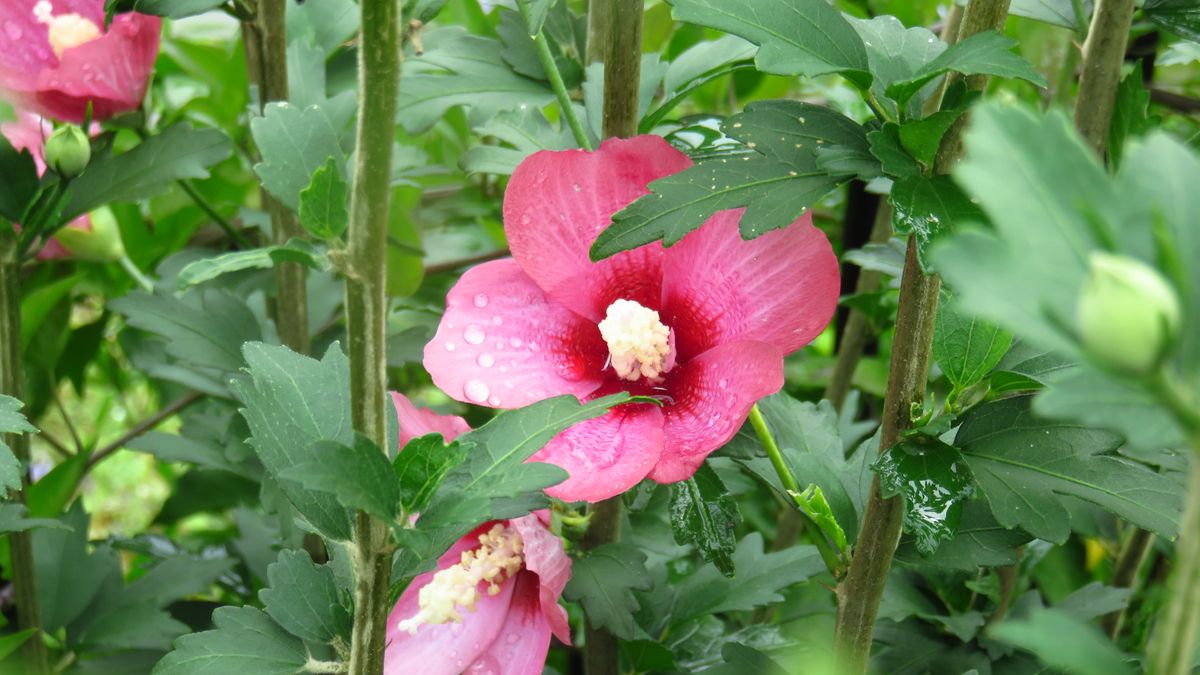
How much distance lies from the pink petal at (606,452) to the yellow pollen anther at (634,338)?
3 cm

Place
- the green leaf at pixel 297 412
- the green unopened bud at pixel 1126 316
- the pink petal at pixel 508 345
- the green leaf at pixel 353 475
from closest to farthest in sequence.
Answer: the green unopened bud at pixel 1126 316
the green leaf at pixel 353 475
the green leaf at pixel 297 412
the pink petal at pixel 508 345

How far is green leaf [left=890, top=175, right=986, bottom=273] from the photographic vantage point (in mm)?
566

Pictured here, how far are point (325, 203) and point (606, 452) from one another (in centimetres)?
22

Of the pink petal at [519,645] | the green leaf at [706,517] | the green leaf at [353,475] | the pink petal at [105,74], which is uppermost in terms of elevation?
the pink petal at [105,74]

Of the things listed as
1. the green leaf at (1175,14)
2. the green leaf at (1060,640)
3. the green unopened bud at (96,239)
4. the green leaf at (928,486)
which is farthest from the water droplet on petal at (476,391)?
the green unopened bud at (96,239)

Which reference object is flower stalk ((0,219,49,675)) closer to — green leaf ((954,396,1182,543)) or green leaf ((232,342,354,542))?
green leaf ((232,342,354,542))

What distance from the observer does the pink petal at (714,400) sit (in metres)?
0.62

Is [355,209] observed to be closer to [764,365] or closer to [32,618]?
[764,365]

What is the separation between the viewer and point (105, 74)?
941 mm

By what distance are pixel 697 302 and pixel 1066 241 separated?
38cm

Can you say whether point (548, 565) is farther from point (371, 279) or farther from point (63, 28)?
point (63, 28)

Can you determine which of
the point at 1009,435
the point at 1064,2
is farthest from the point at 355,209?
the point at 1064,2

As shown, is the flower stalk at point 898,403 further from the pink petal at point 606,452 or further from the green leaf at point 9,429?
the green leaf at point 9,429

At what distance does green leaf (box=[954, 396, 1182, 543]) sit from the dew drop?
0.92 feet
